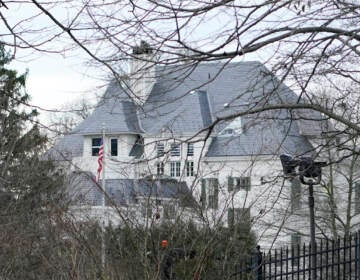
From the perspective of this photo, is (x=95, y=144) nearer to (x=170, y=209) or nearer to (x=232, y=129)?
(x=170, y=209)

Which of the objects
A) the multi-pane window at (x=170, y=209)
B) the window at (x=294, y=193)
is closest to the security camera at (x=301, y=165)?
the window at (x=294, y=193)

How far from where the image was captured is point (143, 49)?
6.55 meters

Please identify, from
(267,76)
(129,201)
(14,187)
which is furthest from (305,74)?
(14,187)

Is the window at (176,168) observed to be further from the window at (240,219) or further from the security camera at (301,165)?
the security camera at (301,165)

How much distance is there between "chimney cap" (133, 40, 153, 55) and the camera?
6527 mm

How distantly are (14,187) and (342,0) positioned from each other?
1227cm

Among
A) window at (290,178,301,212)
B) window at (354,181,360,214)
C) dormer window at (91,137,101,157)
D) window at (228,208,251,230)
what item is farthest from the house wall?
dormer window at (91,137,101,157)

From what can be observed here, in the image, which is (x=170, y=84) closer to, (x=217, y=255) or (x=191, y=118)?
(x=217, y=255)

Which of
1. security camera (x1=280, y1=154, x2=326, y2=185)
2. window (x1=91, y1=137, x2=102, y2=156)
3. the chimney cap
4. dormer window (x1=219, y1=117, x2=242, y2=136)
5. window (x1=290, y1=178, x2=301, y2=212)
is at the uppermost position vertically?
window (x1=91, y1=137, x2=102, y2=156)

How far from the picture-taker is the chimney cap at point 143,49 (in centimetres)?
653

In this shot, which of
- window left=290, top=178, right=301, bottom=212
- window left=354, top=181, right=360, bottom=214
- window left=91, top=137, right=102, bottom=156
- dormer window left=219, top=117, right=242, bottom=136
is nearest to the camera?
dormer window left=219, top=117, right=242, bottom=136

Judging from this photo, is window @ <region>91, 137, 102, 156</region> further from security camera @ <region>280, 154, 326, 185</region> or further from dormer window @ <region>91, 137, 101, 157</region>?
security camera @ <region>280, 154, 326, 185</region>

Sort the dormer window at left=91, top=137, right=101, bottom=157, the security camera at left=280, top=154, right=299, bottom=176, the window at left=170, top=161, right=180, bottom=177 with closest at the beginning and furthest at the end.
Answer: the security camera at left=280, top=154, right=299, bottom=176 < the window at left=170, top=161, right=180, bottom=177 < the dormer window at left=91, top=137, right=101, bottom=157

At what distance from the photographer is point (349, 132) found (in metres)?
9.01
